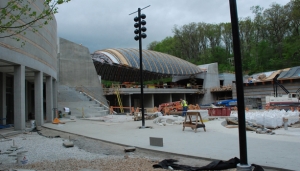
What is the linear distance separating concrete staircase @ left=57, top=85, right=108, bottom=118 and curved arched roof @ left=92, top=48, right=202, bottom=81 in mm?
17233

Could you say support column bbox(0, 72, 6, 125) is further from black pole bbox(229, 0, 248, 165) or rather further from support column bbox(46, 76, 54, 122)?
black pole bbox(229, 0, 248, 165)

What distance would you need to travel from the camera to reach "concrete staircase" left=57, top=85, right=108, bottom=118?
95.5 ft

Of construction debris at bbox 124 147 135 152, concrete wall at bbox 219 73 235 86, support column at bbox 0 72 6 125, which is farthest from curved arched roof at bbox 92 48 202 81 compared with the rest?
construction debris at bbox 124 147 135 152

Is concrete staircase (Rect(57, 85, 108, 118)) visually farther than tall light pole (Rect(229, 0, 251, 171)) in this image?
Yes

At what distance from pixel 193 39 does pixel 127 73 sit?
141 ft

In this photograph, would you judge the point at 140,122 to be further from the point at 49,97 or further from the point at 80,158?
the point at 80,158

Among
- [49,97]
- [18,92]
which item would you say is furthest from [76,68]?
[18,92]

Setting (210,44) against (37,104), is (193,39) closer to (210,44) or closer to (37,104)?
(210,44)

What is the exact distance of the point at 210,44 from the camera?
9906cm

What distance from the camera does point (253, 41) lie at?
83.2 m

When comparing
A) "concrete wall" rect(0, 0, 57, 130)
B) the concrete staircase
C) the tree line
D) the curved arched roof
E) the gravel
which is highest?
the tree line

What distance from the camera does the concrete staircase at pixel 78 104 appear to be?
29105 millimetres

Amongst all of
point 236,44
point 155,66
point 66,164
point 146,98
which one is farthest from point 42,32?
point 155,66

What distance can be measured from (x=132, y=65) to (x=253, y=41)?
48992mm
